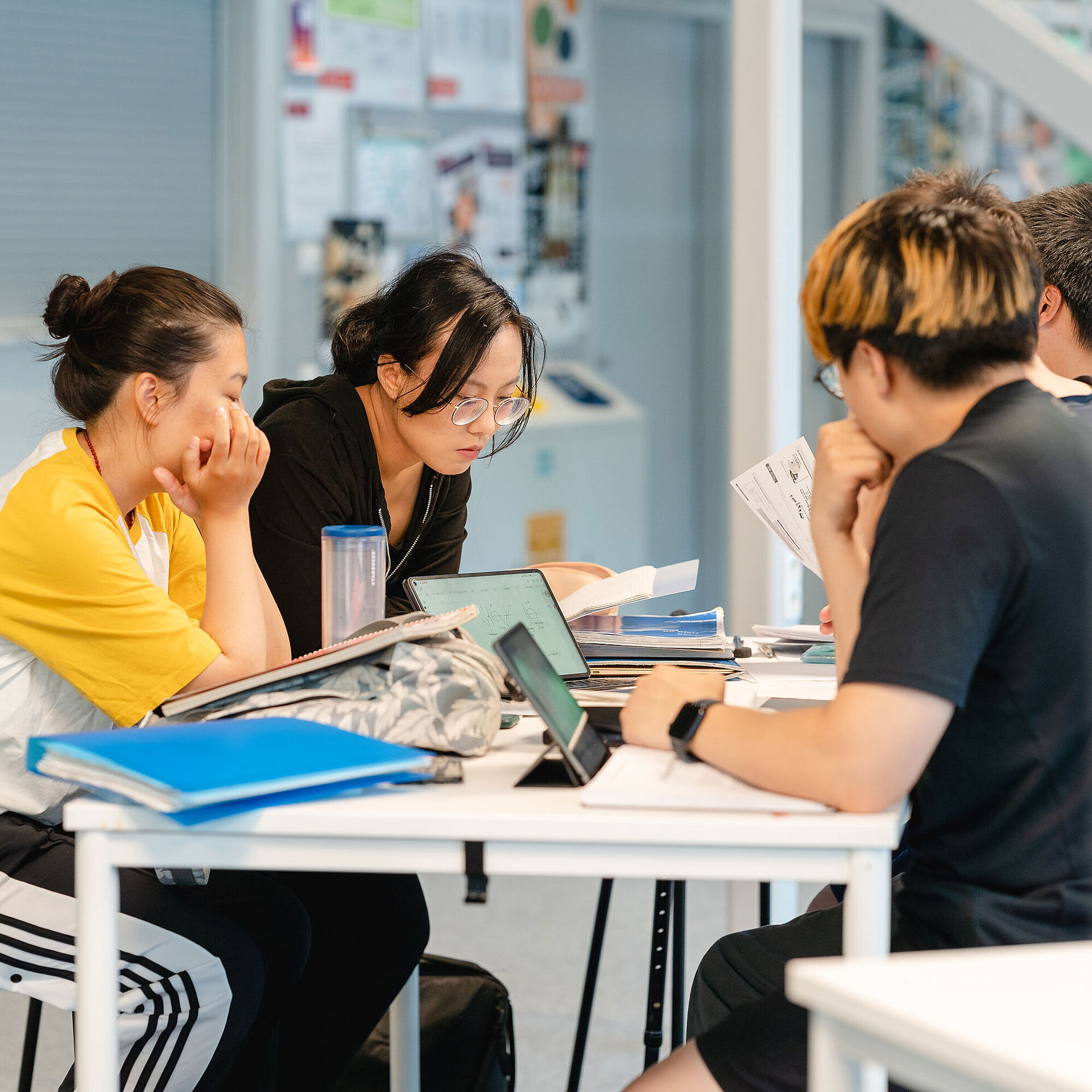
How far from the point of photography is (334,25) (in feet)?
11.5

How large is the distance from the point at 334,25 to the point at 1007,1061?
3402 mm

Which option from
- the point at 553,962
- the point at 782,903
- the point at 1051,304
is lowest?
the point at 553,962

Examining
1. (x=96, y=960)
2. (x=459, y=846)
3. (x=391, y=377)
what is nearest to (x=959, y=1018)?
(x=459, y=846)

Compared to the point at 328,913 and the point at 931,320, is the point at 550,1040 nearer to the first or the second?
the point at 328,913

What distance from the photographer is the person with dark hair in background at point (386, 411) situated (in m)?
1.60

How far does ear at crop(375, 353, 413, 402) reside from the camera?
1703 mm

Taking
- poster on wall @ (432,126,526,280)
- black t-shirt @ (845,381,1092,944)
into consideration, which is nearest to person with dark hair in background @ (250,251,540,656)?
black t-shirt @ (845,381,1092,944)

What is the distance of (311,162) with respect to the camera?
11.5ft

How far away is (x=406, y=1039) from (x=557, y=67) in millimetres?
3148

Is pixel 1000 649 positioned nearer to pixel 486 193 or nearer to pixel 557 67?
pixel 486 193

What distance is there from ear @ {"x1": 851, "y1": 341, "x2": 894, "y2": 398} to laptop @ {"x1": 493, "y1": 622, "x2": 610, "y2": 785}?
33cm

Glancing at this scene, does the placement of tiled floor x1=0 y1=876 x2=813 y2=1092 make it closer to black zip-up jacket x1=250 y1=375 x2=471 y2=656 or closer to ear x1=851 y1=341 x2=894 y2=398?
black zip-up jacket x1=250 y1=375 x2=471 y2=656

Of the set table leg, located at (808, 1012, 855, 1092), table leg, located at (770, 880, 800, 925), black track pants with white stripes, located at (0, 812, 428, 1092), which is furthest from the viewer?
table leg, located at (770, 880, 800, 925)

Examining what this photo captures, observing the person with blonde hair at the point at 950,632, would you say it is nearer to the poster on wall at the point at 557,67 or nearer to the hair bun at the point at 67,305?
the hair bun at the point at 67,305
